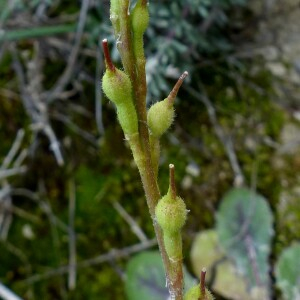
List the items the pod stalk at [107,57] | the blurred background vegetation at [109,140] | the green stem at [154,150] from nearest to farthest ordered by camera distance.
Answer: the pod stalk at [107,57], the green stem at [154,150], the blurred background vegetation at [109,140]

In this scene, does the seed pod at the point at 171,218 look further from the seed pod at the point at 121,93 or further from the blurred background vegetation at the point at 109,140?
the blurred background vegetation at the point at 109,140

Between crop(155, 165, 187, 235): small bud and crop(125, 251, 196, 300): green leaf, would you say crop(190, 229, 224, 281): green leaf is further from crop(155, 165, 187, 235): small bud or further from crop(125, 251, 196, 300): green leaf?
crop(155, 165, 187, 235): small bud

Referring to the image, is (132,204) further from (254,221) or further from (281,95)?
(281,95)

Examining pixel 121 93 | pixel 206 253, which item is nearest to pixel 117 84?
pixel 121 93

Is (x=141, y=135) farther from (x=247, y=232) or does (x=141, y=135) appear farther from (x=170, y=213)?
(x=247, y=232)

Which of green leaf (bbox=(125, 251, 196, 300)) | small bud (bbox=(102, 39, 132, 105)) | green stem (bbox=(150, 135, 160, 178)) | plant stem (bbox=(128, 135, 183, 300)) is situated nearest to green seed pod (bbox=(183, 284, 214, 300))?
plant stem (bbox=(128, 135, 183, 300))

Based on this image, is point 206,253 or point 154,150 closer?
point 154,150

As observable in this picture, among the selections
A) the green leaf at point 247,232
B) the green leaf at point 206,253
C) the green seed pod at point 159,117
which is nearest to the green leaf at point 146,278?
the green leaf at point 206,253
